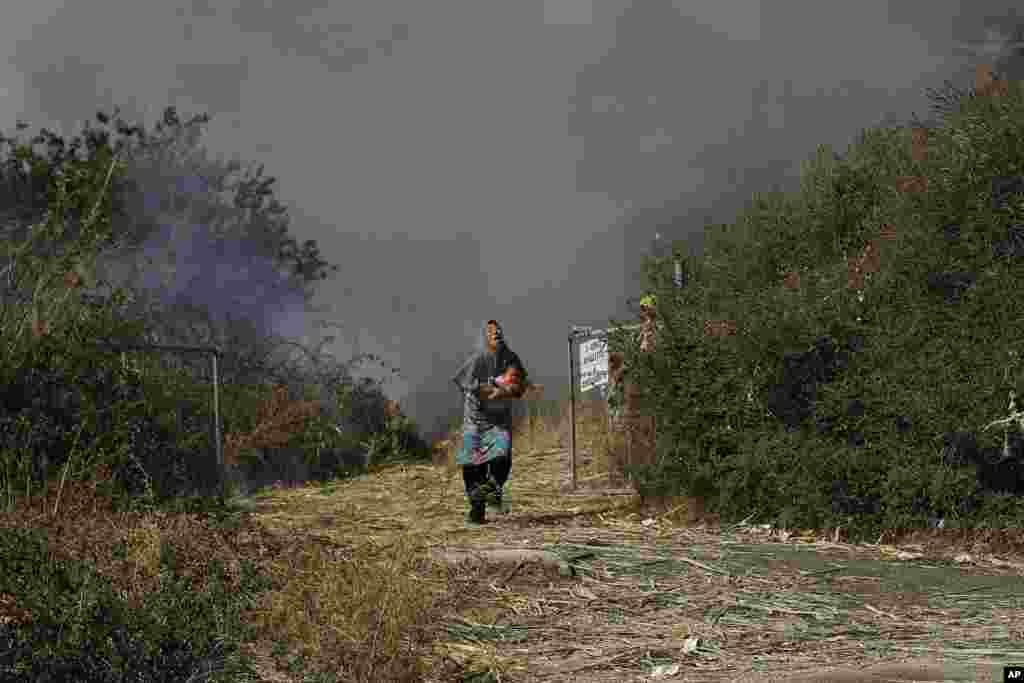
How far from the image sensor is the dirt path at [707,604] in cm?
632

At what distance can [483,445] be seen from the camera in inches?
490

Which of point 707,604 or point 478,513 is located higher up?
point 478,513

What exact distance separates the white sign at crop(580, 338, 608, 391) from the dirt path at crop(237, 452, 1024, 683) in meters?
3.67

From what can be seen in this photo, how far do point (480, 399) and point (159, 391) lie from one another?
9.53 feet

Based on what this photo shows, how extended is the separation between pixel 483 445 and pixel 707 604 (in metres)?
4.84

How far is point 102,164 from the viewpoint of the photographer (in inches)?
766

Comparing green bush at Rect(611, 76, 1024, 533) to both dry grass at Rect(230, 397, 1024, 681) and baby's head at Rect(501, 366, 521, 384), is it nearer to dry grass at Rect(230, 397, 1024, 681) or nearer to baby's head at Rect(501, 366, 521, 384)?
dry grass at Rect(230, 397, 1024, 681)

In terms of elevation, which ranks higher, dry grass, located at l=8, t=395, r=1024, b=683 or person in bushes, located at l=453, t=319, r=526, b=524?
person in bushes, located at l=453, t=319, r=526, b=524

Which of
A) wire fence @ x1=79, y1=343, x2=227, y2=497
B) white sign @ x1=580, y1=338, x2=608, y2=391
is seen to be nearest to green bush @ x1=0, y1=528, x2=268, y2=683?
wire fence @ x1=79, y1=343, x2=227, y2=497

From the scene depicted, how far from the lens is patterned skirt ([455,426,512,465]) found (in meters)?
12.4

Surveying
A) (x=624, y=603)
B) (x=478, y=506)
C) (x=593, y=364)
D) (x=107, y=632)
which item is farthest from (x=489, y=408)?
(x=107, y=632)

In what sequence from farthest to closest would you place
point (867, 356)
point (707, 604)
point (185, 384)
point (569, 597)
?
1. point (185, 384)
2. point (867, 356)
3. point (569, 597)
4. point (707, 604)

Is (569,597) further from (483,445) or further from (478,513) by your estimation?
(483,445)

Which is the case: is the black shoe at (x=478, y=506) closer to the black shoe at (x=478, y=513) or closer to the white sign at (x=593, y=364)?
the black shoe at (x=478, y=513)
